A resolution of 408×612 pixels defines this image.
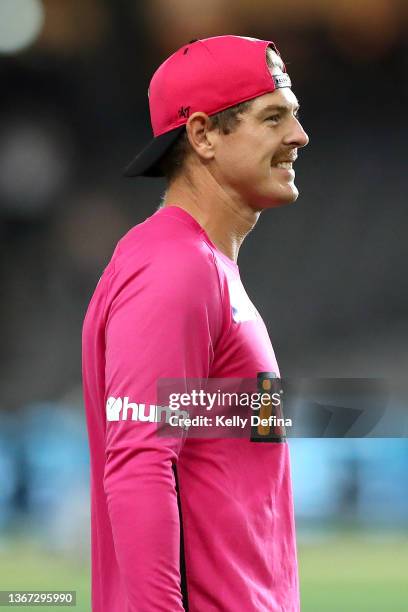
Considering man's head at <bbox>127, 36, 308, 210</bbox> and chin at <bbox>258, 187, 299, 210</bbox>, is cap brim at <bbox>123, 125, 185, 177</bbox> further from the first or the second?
chin at <bbox>258, 187, 299, 210</bbox>

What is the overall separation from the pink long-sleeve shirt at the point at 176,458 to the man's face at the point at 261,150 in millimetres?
93

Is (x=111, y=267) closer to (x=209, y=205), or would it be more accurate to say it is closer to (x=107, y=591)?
(x=209, y=205)

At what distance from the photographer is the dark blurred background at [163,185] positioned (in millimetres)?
3492

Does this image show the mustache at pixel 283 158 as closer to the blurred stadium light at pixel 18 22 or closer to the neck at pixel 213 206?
the neck at pixel 213 206

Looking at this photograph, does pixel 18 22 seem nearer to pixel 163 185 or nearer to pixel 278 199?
pixel 163 185

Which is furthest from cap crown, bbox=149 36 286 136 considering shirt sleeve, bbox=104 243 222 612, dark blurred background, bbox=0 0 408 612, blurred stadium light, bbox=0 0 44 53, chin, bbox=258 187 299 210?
blurred stadium light, bbox=0 0 44 53

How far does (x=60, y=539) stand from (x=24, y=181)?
1400 mm

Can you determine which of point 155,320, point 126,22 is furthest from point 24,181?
point 155,320

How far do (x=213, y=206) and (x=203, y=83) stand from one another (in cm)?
14

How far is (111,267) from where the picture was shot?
92cm

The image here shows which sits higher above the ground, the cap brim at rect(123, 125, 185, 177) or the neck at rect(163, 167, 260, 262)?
the cap brim at rect(123, 125, 185, 177)

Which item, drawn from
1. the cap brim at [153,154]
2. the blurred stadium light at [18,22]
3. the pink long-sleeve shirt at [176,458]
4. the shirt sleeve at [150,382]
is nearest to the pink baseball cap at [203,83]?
the cap brim at [153,154]

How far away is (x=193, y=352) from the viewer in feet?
2.74

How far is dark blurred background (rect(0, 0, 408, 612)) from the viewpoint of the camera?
11.5 ft
